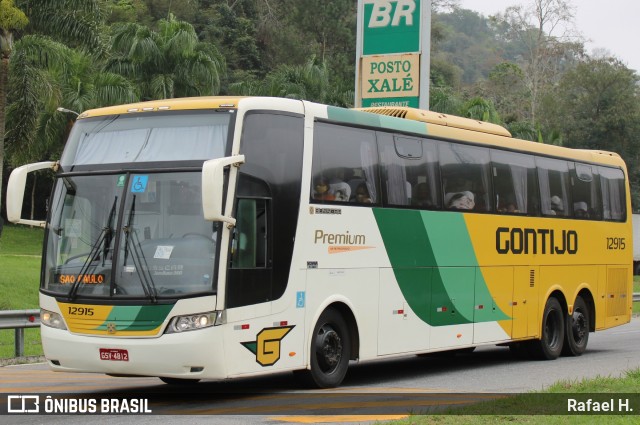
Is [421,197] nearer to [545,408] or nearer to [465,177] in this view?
[465,177]

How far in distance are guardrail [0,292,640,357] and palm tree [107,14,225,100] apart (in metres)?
27.8

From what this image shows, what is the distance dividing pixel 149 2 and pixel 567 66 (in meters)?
32.1

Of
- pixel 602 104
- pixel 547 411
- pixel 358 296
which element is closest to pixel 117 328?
pixel 358 296

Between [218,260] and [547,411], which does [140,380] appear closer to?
[218,260]

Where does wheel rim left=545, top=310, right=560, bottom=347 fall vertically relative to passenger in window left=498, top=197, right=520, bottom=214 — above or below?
below

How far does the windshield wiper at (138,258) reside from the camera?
11.3 m

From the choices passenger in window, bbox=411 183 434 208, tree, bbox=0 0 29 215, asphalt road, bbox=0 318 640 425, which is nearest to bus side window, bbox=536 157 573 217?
asphalt road, bbox=0 318 640 425

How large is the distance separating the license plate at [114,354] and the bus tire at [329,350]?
8.10ft

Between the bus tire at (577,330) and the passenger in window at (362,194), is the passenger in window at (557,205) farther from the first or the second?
the passenger in window at (362,194)

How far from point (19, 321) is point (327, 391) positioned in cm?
617

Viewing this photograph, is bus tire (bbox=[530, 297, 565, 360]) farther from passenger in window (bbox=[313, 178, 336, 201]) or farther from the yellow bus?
passenger in window (bbox=[313, 178, 336, 201])

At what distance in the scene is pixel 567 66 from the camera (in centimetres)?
8288

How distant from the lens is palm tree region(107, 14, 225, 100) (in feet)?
146

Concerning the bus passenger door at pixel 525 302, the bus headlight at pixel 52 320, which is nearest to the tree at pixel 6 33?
the bus passenger door at pixel 525 302
